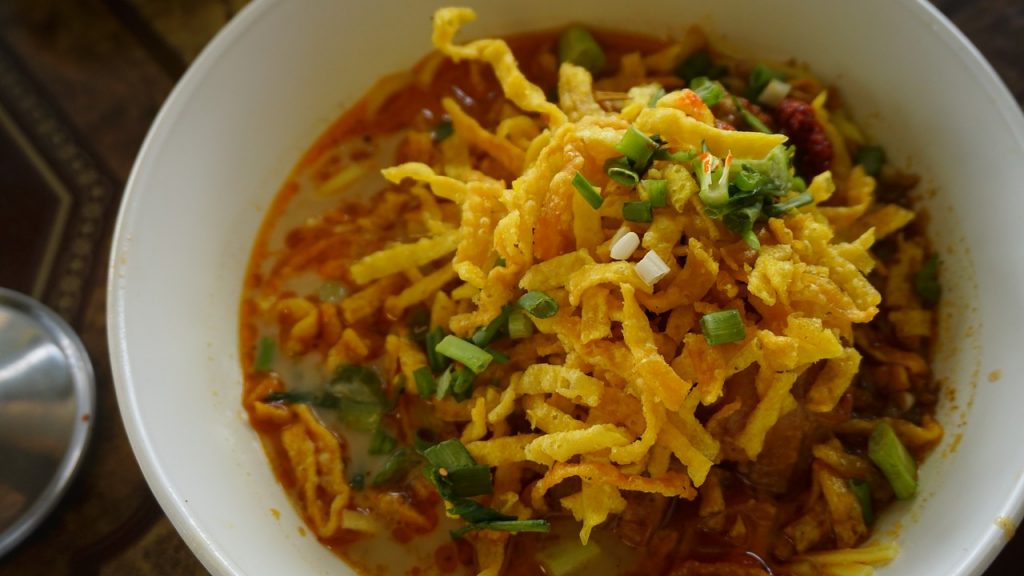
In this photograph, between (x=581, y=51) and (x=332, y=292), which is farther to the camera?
(x=581, y=51)

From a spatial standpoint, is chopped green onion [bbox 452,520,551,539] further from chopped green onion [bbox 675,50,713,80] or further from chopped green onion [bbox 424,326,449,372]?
chopped green onion [bbox 675,50,713,80]

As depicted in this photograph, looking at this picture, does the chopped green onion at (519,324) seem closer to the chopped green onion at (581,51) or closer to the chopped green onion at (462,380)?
the chopped green onion at (462,380)

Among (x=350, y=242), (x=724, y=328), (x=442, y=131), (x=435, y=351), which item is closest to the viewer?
(x=724, y=328)

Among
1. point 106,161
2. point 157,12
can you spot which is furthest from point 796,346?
point 157,12

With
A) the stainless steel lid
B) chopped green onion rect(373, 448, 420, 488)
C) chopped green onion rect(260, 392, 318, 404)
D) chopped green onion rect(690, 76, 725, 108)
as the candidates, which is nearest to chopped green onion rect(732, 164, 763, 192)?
chopped green onion rect(690, 76, 725, 108)

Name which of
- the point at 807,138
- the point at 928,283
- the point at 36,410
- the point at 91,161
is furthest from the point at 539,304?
the point at 91,161

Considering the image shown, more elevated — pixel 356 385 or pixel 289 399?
pixel 356 385

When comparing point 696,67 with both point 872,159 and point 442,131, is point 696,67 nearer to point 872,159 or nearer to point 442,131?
point 872,159

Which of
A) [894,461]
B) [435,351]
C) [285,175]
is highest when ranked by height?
[894,461]
